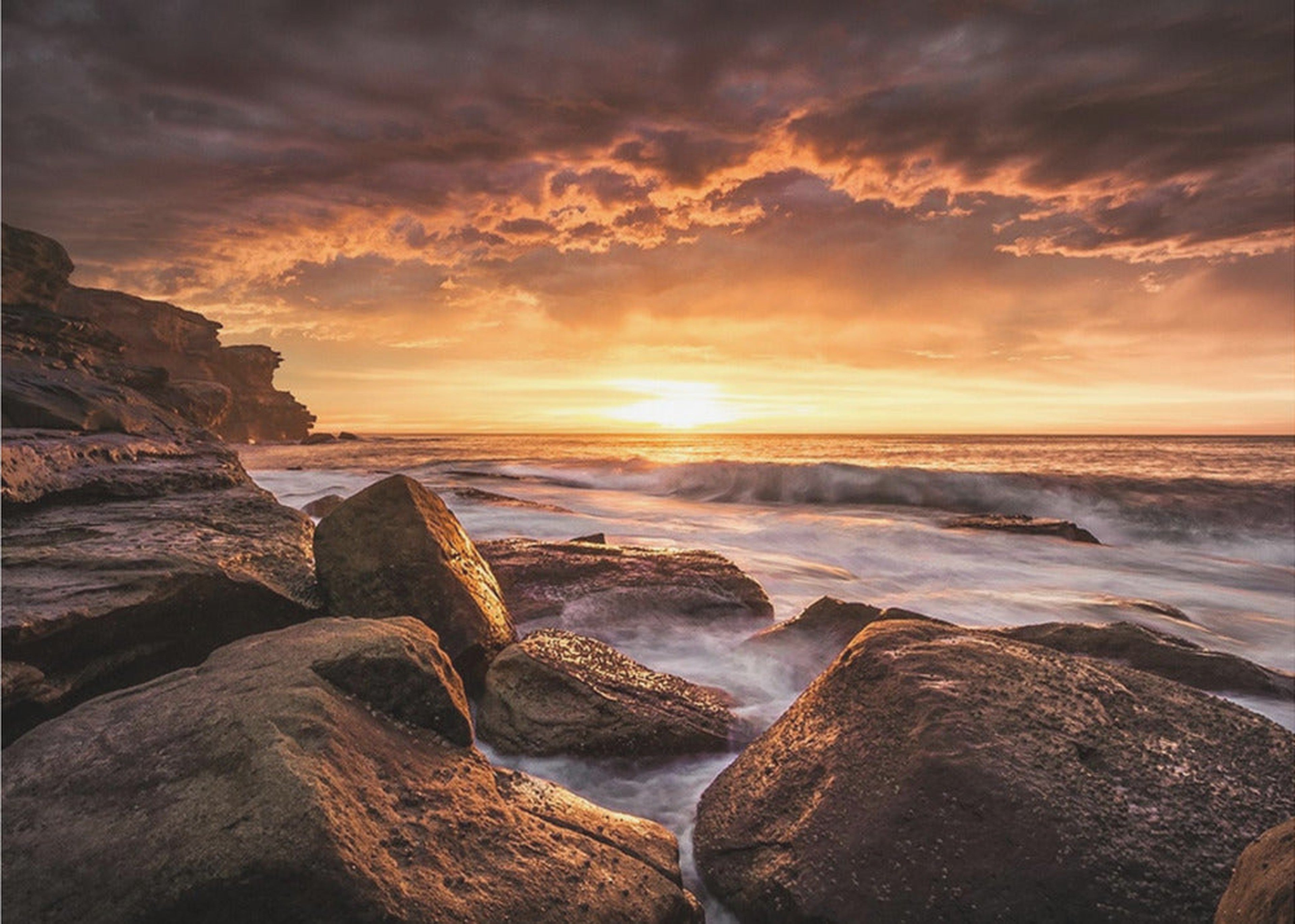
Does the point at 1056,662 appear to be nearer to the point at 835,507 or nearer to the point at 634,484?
the point at 835,507

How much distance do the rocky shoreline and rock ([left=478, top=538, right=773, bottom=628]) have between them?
4.53 ft

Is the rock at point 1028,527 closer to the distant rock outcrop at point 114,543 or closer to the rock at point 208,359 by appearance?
the distant rock outcrop at point 114,543

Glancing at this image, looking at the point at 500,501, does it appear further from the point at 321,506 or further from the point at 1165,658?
the point at 1165,658

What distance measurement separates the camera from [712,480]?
19.6 metres

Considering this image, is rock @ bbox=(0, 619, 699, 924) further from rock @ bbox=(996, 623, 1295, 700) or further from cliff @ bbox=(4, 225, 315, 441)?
cliff @ bbox=(4, 225, 315, 441)

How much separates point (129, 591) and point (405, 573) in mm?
1168

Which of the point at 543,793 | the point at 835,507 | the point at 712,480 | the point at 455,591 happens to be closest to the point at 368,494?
the point at 455,591

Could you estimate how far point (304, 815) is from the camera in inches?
61.3

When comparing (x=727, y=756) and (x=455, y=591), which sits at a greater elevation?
(x=455, y=591)

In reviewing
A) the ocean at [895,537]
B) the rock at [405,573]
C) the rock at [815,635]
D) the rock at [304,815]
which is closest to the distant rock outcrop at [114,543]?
the rock at [405,573]

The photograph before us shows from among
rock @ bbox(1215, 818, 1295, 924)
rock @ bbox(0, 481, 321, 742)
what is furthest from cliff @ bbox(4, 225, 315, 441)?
rock @ bbox(1215, 818, 1295, 924)

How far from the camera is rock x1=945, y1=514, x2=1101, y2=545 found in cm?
1084

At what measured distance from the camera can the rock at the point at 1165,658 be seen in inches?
162

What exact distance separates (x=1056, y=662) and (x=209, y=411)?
120 ft
